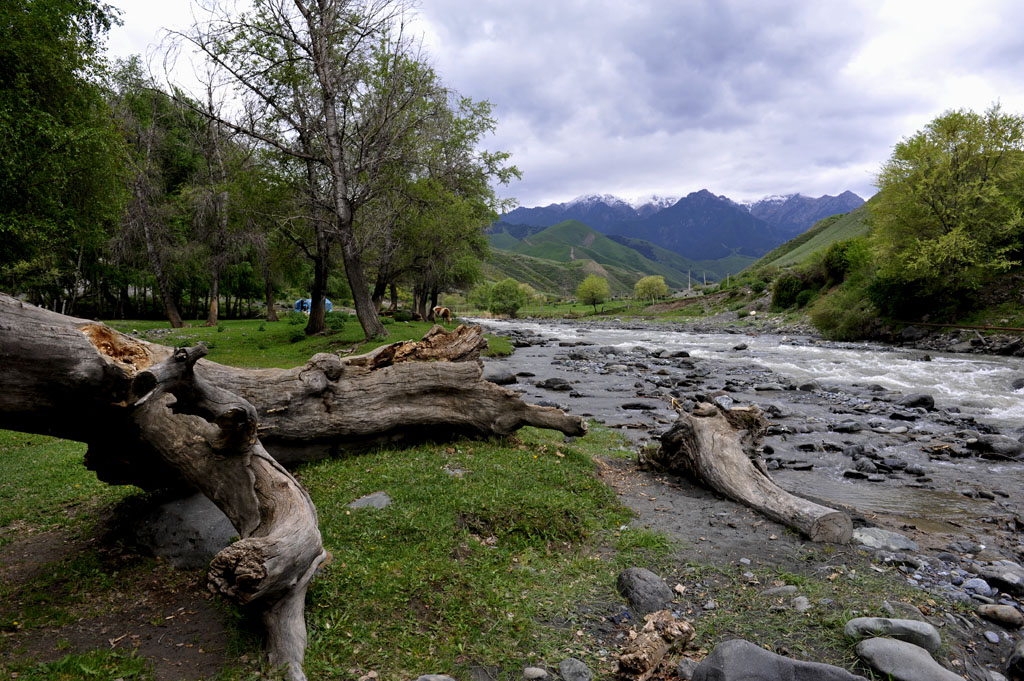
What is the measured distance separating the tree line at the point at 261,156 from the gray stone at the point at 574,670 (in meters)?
21.1

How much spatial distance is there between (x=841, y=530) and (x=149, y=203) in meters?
48.3

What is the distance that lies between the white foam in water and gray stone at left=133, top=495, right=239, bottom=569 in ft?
65.3

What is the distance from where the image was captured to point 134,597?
16.1 feet

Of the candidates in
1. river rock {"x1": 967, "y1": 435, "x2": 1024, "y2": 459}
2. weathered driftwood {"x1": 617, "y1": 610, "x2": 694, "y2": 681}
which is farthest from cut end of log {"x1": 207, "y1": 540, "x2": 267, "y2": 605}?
river rock {"x1": 967, "y1": 435, "x2": 1024, "y2": 459}

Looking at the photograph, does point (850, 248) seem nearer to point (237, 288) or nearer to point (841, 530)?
point (841, 530)

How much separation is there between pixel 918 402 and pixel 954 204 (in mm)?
28266

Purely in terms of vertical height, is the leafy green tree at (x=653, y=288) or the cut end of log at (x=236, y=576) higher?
the leafy green tree at (x=653, y=288)

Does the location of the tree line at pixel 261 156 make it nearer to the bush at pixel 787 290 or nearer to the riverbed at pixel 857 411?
the riverbed at pixel 857 411

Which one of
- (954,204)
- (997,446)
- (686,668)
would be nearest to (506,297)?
(954,204)

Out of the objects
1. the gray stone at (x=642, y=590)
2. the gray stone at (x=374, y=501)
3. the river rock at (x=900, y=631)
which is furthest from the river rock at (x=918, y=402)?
the gray stone at (x=374, y=501)

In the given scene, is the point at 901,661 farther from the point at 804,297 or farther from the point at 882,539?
the point at 804,297

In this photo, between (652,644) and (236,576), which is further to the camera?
(652,644)

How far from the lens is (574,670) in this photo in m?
4.36

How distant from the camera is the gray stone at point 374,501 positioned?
6852 mm
